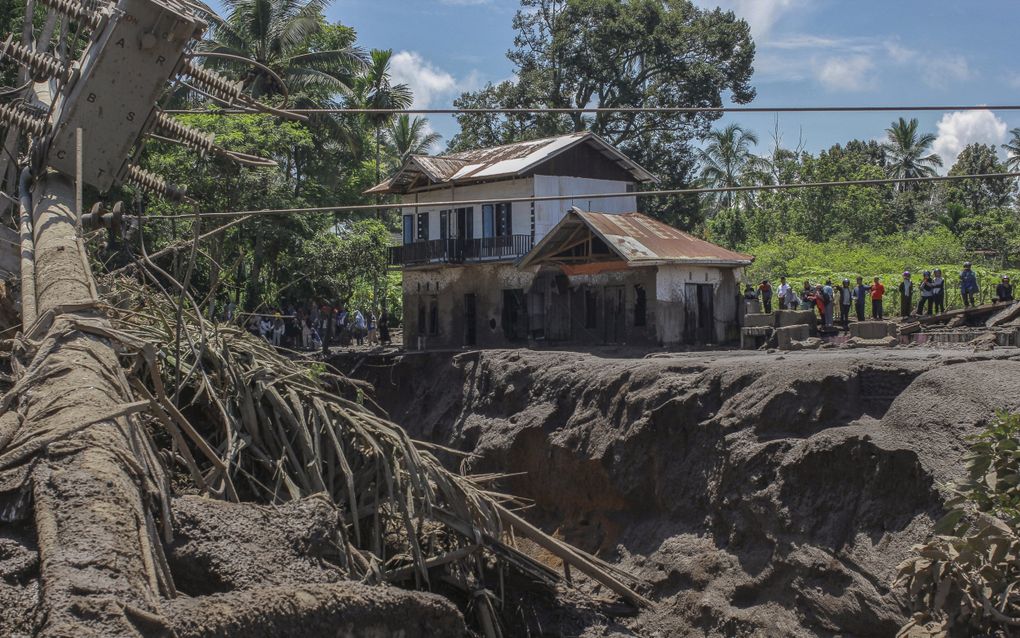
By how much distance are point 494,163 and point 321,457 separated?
26864 millimetres

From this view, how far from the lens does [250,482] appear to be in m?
8.12

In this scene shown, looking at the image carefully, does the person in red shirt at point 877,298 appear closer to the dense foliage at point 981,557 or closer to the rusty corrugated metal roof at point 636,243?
the rusty corrugated metal roof at point 636,243

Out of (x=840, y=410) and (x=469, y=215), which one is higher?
(x=469, y=215)

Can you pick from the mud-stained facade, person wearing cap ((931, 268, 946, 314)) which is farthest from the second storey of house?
person wearing cap ((931, 268, 946, 314))

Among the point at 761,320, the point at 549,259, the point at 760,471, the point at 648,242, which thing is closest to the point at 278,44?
the point at 549,259

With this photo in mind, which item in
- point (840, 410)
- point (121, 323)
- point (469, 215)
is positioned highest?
point (469, 215)

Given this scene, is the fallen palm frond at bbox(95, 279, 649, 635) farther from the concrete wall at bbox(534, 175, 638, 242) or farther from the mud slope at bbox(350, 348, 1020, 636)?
the concrete wall at bbox(534, 175, 638, 242)

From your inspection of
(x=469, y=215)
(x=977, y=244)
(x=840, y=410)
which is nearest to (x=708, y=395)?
(x=840, y=410)

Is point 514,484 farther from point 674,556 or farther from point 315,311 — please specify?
point 315,311

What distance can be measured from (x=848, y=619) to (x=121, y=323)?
10.2m

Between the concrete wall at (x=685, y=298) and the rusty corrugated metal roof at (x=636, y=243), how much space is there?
1.66 feet

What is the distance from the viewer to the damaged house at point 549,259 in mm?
29016

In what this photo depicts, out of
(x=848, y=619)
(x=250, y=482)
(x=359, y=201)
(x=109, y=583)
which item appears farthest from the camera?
(x=359, y=201)

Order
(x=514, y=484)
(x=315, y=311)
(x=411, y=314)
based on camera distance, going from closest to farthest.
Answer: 1. (x=514, y=484)
2. (x=315, y=311)
3. (x=411, y=314)
